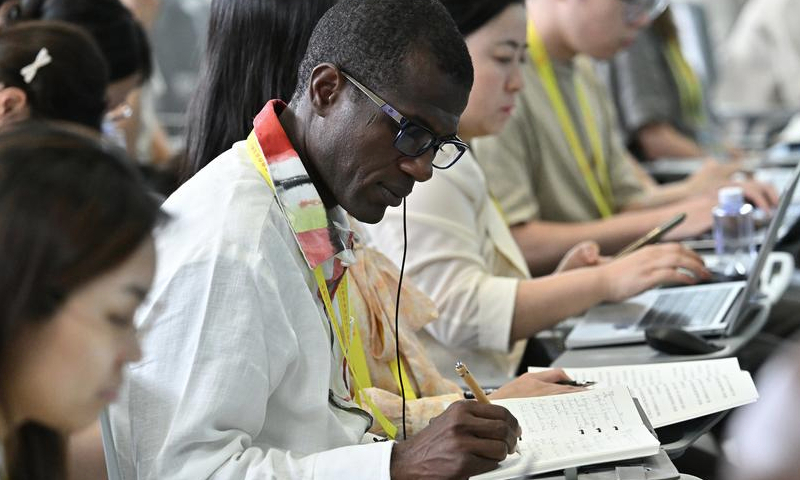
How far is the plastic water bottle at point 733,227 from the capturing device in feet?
9.11

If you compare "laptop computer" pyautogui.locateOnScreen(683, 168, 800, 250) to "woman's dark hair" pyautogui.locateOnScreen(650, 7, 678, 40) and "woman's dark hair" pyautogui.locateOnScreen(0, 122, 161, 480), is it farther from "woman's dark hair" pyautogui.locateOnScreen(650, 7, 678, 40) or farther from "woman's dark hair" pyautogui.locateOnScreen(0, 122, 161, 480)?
"woman's dark hair" pyautogui.locateOnScreen(0, 122, 161, 480)

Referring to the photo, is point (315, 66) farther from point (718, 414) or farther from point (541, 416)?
point (718, 414)

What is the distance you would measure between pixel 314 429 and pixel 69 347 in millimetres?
512

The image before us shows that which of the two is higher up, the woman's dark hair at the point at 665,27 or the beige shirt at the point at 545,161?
the beige shirt at the point at 545,161

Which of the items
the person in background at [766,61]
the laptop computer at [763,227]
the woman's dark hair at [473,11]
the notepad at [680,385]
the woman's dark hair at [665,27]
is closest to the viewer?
the notepad at [680,385]

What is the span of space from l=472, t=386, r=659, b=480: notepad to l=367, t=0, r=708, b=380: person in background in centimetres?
55

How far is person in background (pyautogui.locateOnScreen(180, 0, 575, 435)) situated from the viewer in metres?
1.72

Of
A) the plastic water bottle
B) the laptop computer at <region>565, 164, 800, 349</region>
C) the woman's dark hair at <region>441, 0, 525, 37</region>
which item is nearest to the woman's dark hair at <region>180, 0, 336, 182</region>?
the woman's dark hair at <region>441, 0, 525, 37</region>

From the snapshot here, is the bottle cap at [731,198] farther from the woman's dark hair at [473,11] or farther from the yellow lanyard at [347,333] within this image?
the yellow lanyard at [347,333]

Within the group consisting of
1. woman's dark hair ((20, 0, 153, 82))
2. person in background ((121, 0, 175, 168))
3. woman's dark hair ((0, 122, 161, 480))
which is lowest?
person in background ((121, 0, 175, 168))

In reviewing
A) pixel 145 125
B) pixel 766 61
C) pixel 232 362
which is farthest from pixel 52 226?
pixel 766 61

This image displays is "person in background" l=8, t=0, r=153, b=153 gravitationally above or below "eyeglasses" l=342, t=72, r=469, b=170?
below

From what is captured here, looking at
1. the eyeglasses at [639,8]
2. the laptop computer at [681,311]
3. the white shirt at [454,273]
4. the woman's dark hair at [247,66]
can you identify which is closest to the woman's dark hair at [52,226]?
the woman's dark hair at [247,66]

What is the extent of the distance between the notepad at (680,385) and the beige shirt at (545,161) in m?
0.98
